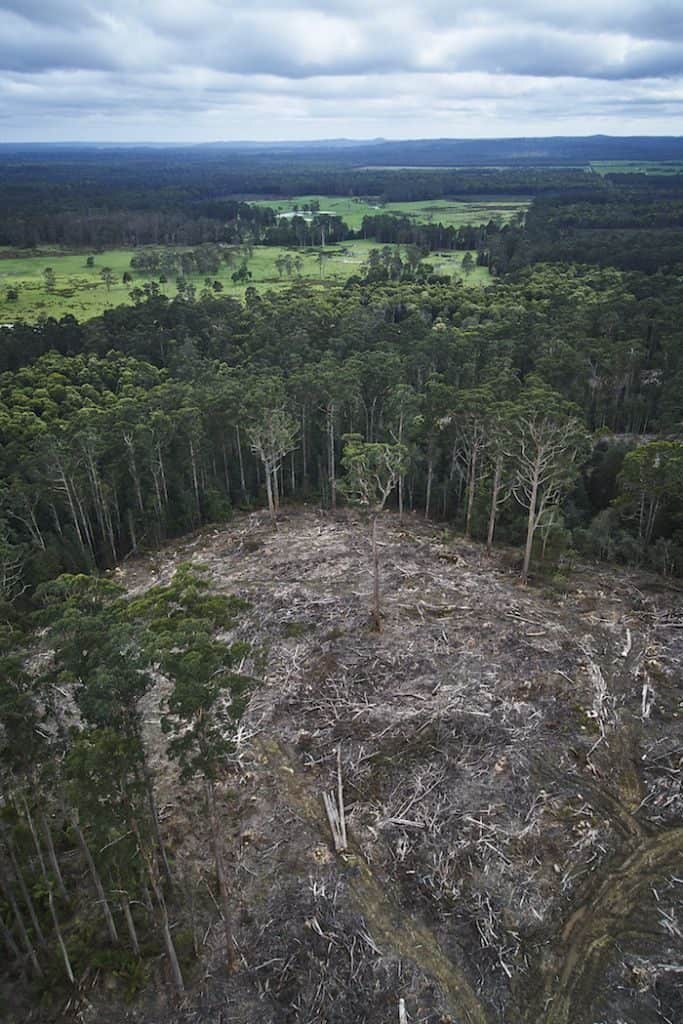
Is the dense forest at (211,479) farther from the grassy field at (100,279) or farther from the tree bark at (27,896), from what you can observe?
the grassy field at (100,279)

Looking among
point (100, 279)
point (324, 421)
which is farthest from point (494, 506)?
point (100, 279)

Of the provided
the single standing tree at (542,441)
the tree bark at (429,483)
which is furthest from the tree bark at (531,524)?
the tree bark at (429,483)

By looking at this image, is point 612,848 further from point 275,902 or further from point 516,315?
point 516,315

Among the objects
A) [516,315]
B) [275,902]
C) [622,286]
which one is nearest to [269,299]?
[516,315]

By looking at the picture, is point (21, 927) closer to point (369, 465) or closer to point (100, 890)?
point (100, 890)

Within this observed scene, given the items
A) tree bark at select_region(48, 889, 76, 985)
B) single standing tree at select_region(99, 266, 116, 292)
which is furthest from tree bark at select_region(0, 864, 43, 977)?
single standing tree at select_region(99, 266, 116, 292)
